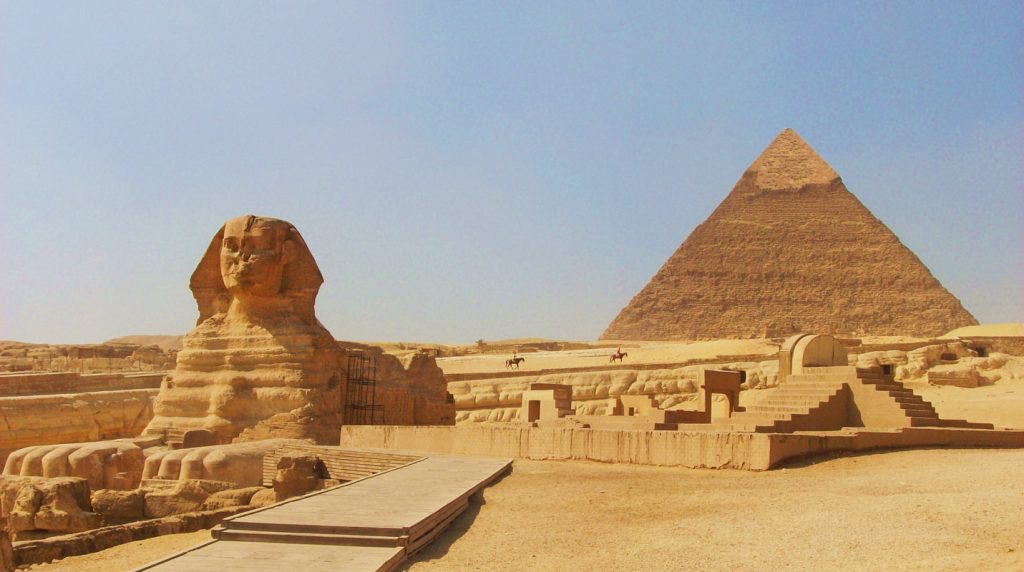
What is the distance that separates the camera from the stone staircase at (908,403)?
32.8 feet

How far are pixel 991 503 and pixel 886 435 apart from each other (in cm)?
307

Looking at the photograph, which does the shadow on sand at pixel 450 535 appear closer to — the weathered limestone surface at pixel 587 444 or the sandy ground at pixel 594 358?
the weathered limestone surface at pixel 587 444

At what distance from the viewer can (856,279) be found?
170m

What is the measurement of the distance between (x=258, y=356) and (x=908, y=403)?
779 cm

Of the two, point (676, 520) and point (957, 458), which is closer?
point (676, 520)

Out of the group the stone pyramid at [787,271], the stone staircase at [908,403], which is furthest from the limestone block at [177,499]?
the stone pyramid at [787,271]

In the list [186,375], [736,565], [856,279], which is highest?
[856,279]

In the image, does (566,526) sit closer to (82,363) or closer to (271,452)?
(271,452)

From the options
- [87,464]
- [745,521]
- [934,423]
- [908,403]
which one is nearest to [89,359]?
[87,464]

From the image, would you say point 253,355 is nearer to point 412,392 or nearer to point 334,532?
point 412,392

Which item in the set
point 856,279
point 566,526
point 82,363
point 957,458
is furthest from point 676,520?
point 856,279

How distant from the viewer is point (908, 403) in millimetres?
10312

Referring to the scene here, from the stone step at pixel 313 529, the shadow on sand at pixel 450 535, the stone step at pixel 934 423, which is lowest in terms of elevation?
the shadow on sand at pixel 450 535

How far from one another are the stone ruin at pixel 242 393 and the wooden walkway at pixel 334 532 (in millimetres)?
2767
